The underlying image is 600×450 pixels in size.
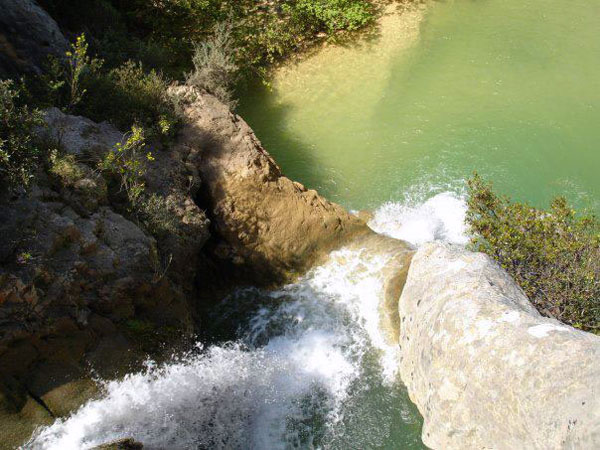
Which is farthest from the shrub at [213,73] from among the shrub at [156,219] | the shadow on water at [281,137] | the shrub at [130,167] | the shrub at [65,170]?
the shrub at [65,170]

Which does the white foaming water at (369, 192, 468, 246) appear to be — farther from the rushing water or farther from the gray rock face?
the gray rock face

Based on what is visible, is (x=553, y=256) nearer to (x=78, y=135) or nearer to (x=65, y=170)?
(x=65, y=170)

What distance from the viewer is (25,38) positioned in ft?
27.0

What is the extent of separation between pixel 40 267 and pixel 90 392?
4.47 ft

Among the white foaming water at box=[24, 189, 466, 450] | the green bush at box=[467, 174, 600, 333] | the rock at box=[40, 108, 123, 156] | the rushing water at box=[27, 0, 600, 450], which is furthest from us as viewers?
the rock at box=[40, 108, 123, 156]

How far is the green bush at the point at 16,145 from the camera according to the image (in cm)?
582

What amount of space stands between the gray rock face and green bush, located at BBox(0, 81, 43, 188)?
4552 millimetres

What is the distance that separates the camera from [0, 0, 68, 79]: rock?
26.0ft

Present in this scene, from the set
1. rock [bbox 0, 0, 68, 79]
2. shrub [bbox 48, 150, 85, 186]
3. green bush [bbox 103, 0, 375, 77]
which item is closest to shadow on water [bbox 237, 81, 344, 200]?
green bush [bbox 103, 0, 375, 77]

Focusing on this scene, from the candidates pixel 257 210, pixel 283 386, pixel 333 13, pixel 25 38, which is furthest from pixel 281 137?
pixel 283 386

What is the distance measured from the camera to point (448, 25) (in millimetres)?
13266

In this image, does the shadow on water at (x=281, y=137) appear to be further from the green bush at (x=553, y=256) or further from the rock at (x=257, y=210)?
the green bush at (x=553, y=256)

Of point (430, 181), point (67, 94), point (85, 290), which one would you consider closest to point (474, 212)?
point (430, 181)

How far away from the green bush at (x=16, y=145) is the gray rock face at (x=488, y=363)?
4.55 metres
